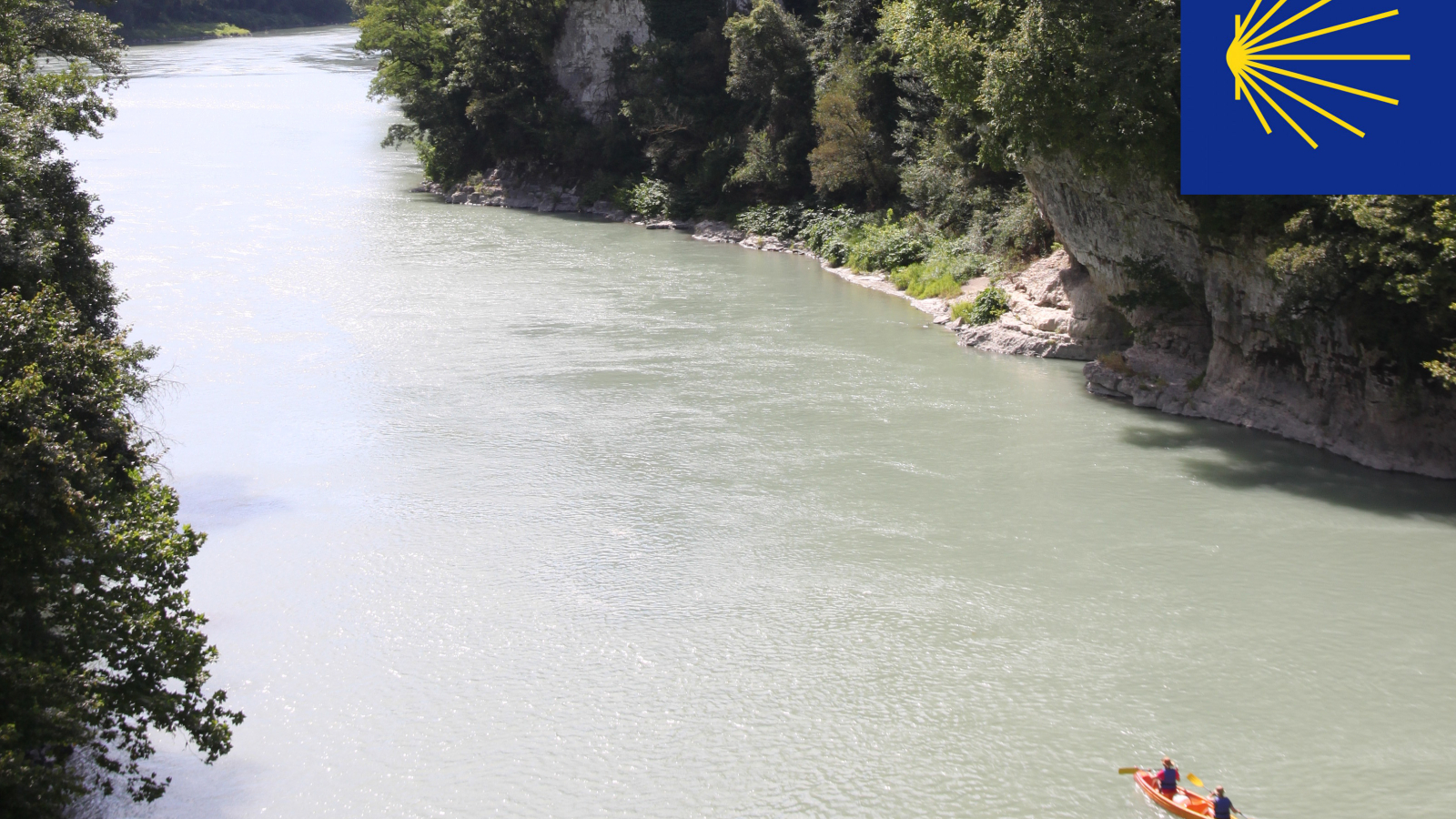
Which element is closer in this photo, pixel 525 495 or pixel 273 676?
pixel 273 676

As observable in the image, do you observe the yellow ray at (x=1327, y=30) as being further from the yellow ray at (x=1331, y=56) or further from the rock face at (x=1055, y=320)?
the rock face at (x=1055, y=320)

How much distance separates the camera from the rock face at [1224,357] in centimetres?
2041

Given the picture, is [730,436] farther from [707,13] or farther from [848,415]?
[707,13]

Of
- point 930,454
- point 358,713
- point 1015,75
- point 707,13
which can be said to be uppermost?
point 707,13

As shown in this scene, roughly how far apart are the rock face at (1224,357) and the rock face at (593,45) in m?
33.7

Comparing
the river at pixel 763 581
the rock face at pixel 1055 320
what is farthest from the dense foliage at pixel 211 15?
the rock face at pixel 1055 320

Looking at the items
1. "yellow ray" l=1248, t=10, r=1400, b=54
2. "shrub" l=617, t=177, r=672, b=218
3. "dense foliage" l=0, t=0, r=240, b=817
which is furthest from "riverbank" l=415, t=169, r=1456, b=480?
"dense foliage" l=0, t=0, r=240, b=817

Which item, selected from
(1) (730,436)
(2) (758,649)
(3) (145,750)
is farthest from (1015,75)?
(3) (145,750)

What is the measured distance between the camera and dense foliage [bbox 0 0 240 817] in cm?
964

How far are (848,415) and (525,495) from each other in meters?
7.74

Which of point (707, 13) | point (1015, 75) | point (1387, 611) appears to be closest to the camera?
point (1387, 611)

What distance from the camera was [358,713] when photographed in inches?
555

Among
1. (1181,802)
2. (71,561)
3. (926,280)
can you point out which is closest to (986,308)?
(926,280)

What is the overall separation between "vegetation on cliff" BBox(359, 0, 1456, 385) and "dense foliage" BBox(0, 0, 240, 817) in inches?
726
